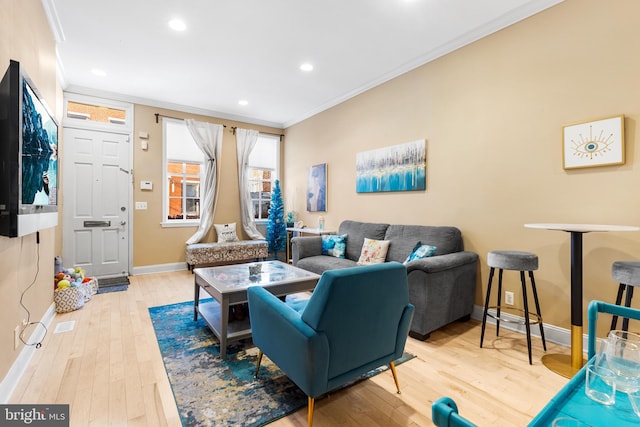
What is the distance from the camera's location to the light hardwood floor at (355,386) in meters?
1.71

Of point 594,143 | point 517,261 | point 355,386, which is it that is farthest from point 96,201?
point 594,143

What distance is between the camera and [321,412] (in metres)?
1.74

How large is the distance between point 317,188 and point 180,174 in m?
2.56

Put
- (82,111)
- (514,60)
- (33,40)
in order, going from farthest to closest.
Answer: (82,111) → (514,60) → (33,40)

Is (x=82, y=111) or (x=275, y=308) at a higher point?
(x=82, y=111)

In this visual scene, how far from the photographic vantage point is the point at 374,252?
367 centimetres

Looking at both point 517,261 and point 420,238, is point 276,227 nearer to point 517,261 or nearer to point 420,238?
point 420,238

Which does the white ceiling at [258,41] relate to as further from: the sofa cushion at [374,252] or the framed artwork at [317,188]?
the sofa cushion at [374,252]

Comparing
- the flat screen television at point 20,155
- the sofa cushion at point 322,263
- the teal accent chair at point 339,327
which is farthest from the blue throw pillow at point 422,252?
the flat screen television at point 20,155

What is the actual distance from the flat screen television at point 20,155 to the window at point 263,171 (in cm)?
433

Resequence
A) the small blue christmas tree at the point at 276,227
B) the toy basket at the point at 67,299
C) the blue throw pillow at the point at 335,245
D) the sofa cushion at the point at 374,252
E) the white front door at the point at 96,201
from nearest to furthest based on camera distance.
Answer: the toy basket at the point at 67,299 < the sofa cushion at the point at 374,252 < the blue throw pillow at the point at 335,245 < the white front door at the point at 96,201 < the small blue christmas tree at the point at 276,227

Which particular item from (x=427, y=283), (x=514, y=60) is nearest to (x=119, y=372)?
(x=427, y=283)

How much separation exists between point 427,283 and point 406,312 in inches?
33.1

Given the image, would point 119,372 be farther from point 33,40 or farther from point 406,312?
point 33,40
